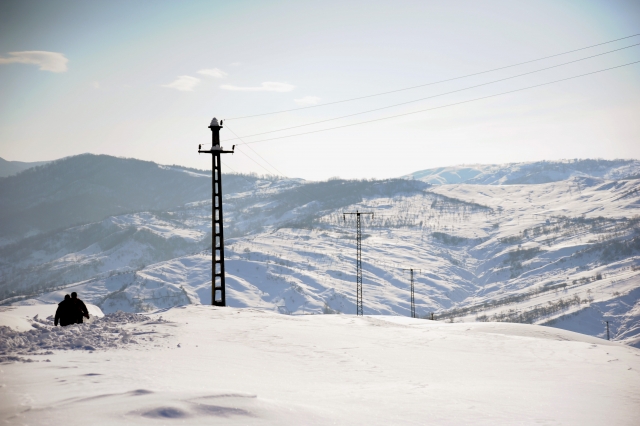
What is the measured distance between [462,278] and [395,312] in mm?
57286

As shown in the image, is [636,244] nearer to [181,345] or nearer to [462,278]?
[462,278]

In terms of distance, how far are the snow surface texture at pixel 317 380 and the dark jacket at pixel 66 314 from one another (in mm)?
2000

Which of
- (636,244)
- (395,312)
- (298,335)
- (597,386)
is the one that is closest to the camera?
(597,386)

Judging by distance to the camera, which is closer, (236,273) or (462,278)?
(236,273)

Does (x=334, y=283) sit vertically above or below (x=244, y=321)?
below

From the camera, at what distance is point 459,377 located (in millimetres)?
12539

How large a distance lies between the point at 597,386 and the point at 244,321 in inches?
461

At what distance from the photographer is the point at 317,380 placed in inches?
450

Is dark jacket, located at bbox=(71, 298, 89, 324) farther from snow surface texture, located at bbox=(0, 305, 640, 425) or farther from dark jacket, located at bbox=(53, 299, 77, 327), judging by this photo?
snow surface texture, located at bbox=(0, 305, 640, 425)

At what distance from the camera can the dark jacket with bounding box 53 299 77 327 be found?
55.5ft

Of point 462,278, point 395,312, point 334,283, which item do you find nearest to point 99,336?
point 395,312

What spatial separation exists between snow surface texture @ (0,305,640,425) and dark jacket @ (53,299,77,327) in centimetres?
200

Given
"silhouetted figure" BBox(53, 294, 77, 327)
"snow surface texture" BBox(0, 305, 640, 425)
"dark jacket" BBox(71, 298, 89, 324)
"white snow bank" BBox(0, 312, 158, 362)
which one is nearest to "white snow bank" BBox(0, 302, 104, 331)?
"silhouetted figure" BBox(53, 294, 77, 327)

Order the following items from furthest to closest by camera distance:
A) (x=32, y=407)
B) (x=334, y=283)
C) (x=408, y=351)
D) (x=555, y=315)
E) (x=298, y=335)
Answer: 1. (x=334, y=283)
2. (x=555, y=315)
3. (x=298, y=335)
4. (x=408, y=351)
5. (x=32, y=407)
